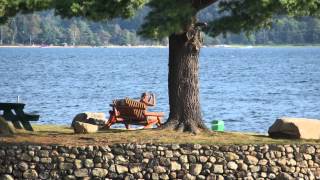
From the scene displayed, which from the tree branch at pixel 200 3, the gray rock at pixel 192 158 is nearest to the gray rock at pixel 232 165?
the gray rock at pixel 192 158

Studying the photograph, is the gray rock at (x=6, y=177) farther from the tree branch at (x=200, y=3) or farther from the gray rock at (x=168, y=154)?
the tree branch at (x=200, y=3)

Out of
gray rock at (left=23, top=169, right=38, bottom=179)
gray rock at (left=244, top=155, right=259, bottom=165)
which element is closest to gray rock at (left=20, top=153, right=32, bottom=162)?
gray rock at (left=23, top=169, right=38, bottom=179)

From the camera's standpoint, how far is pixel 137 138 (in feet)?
57.0

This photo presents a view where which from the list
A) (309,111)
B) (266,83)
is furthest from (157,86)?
(309,111)

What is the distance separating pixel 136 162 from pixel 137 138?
1.13m

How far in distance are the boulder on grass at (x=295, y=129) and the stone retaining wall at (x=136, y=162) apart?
206cm

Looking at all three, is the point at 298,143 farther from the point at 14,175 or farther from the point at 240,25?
the point at 14,175

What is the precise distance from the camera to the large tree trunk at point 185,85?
18891 millimetres

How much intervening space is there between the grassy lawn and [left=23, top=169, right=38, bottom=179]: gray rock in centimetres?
78

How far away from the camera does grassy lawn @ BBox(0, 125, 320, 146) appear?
55.7 feet

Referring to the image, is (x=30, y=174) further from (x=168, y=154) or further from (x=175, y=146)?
(x=175, y=146)

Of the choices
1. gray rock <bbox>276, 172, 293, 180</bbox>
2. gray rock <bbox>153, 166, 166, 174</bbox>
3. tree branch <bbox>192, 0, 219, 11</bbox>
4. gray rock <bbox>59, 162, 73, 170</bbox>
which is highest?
tree branch <bbox>192, 0, 219, 11</bbox>

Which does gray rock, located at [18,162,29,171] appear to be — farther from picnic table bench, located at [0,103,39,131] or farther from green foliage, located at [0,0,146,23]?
picnic table bench, located at [0,103,39,131]

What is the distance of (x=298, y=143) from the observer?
56.3 feet
